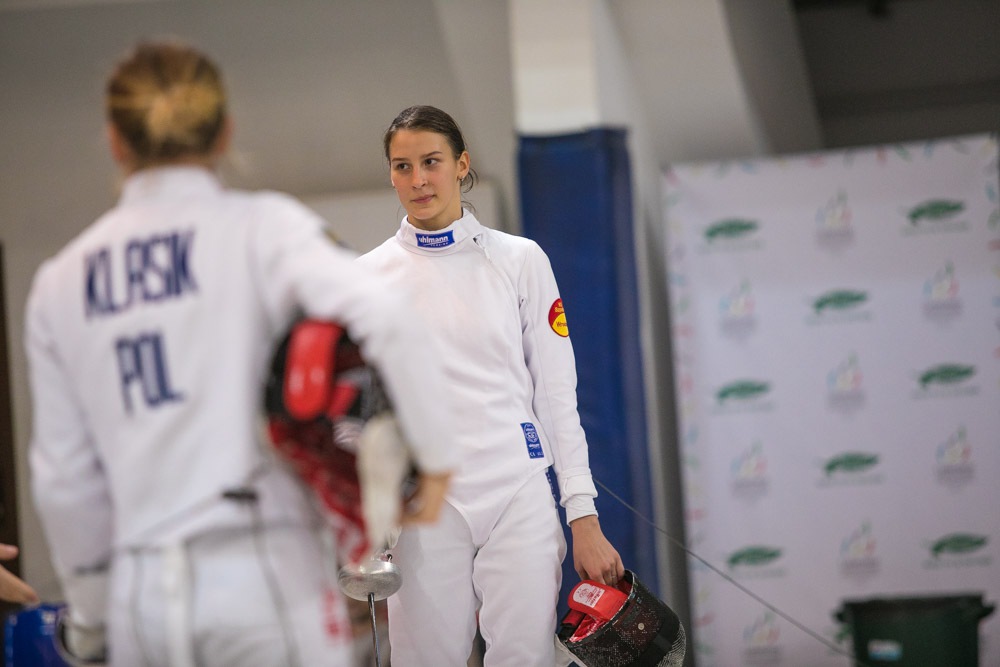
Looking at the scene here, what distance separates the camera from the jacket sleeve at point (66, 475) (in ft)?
5.70

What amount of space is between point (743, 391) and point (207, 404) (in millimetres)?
3763

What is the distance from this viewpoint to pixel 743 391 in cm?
507

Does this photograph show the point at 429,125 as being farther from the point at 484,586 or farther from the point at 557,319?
the point at 484,586

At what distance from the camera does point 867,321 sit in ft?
16.6

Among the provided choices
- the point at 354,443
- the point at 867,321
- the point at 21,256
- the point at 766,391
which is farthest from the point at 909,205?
the point at 21,256

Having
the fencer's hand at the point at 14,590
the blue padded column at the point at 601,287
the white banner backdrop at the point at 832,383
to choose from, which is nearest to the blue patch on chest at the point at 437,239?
the fencer's hand at the point at 14,590

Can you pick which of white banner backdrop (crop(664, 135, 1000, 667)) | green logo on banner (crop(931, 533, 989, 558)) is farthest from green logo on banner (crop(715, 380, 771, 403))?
green logo on banner (crop(931, 533, 989, 558))

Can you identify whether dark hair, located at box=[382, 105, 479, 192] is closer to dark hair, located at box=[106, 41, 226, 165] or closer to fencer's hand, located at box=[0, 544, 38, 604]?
dark hair, located at box=[106, 41, 226, 165]

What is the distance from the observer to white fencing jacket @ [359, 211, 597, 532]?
7.86 feet

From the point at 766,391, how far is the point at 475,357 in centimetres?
292

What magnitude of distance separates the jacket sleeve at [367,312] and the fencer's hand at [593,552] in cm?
90

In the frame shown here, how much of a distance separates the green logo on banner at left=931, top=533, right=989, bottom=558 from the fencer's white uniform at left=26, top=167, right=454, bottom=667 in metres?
3.86

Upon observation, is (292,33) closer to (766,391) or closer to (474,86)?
(474,86)

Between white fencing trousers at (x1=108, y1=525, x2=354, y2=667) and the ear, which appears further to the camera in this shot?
the ear
